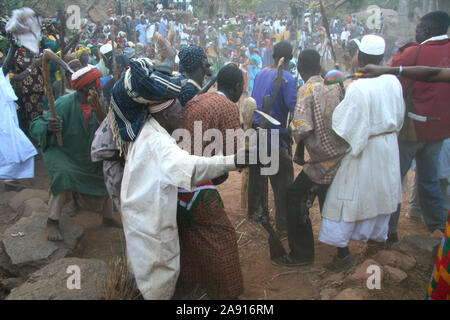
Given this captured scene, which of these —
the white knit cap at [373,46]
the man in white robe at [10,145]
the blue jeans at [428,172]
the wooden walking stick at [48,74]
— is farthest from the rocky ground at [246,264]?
the white knit cap at [373,46]

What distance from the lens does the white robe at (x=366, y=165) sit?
9.70 feet

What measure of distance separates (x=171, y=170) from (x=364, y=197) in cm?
179

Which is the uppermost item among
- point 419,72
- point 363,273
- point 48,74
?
point 48,74

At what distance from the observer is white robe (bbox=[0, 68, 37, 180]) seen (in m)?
5.22

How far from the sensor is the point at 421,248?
3.43 meters

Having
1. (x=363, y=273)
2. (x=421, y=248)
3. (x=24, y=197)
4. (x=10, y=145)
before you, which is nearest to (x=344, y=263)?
(x=363, y=273)

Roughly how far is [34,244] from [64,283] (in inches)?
43.6

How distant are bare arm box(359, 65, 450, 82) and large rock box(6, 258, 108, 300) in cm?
263

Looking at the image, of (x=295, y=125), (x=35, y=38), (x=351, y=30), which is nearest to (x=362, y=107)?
(x=295, y=125)

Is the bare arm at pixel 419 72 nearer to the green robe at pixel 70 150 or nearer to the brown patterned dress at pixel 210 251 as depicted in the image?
the brown patterned dress at pixel 210 251

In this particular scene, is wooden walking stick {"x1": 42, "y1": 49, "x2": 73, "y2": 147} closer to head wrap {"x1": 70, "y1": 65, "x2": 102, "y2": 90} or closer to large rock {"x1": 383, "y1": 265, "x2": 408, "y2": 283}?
head wrap {"x1": 70, "y1": 65, "x2": 102, "y2": 90}

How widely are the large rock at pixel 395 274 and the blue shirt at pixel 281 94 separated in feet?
5.83
